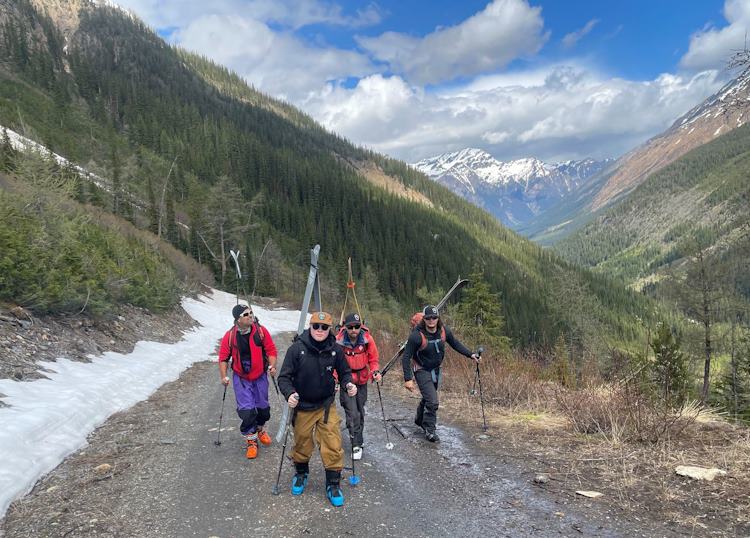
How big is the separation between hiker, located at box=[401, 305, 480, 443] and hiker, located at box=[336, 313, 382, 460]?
820 millimetres

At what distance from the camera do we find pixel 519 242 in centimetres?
17425

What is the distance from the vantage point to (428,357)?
7.66m

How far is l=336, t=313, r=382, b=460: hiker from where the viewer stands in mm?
6594

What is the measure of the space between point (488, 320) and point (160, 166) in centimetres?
7080

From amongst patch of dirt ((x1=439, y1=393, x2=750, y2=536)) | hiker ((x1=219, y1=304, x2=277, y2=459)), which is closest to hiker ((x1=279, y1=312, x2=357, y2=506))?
hiker ((x1=219, y1=304, x2=277, y2=459))

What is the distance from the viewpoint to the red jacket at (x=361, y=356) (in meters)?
6.88

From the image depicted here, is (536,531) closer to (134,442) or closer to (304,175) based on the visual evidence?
(134,442)

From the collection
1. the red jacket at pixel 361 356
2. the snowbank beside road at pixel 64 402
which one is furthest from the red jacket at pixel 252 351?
the snowbank beside road at pixel 64 402

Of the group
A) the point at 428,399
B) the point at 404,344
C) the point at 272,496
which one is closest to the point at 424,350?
the point at 428,399

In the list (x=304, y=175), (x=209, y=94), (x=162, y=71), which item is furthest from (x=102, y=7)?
(x=304, y=175)

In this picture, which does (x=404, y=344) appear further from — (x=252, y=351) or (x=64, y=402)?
(x=64, y=402)

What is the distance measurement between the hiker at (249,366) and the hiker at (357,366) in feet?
3.99

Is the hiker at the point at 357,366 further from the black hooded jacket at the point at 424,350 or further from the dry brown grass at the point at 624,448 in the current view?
the dry brown grass at the point at 624,448

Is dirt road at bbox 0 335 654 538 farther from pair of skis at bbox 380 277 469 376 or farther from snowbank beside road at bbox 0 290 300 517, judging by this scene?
pair of skis at bbox 380 277 469 376
